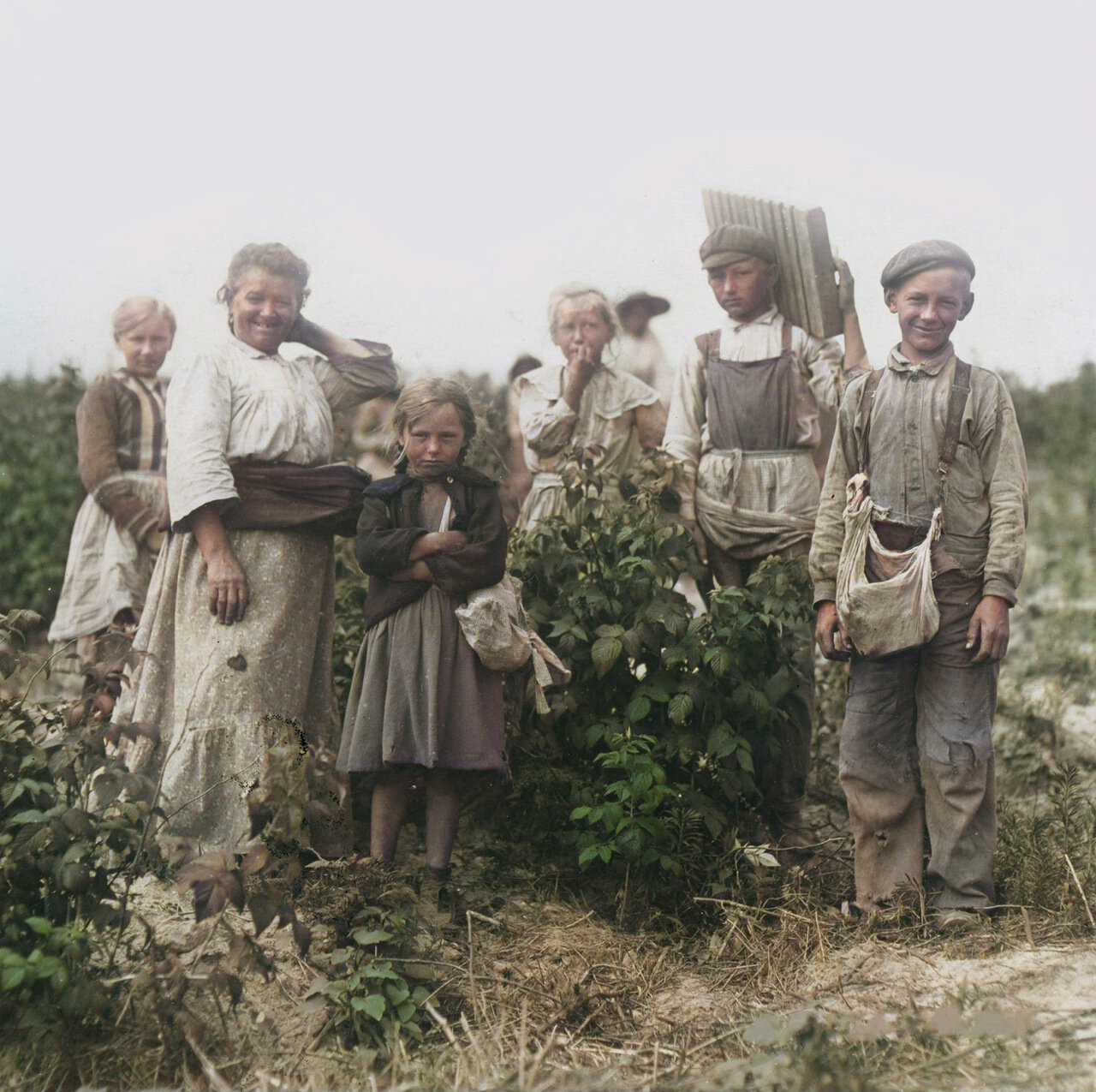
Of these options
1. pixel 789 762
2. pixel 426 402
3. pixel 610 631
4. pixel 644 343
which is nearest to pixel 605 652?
pixel 610 631

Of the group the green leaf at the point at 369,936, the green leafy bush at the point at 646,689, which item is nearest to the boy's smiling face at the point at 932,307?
the green leafy bush at the point at 646,689

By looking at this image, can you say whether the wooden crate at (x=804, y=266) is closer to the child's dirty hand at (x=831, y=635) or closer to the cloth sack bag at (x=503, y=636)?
the child's dirty hand at (x=831, y=635)

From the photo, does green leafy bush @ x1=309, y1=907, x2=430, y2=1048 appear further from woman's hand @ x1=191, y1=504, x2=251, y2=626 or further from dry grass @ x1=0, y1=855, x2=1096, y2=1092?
woman's hand @ x1=191, y1=504, x2=251, y2=626

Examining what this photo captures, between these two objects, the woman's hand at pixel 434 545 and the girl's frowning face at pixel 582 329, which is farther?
the girl's frowning face at pixel 582 329

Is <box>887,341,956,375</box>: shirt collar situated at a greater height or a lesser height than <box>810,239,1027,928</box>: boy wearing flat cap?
greater

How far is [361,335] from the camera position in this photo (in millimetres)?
5113

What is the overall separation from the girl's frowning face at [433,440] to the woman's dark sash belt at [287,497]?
0.43 meters

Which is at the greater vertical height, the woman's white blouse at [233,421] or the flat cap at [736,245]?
the flat cap at [736,245]

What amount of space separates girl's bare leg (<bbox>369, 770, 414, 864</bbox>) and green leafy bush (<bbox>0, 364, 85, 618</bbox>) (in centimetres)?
378

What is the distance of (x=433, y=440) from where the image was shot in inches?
163

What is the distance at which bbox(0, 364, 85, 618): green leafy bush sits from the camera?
7.19 metres

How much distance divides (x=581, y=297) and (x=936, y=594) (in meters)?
2.06

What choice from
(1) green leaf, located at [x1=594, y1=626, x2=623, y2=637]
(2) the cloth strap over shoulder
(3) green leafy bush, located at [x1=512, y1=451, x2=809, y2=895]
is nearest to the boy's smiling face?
(2) the cloth strap over shoulder

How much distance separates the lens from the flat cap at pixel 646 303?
553cm
